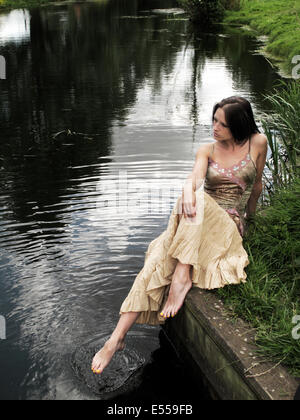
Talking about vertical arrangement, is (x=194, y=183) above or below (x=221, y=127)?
below

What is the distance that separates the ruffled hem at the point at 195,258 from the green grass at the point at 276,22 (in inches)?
250

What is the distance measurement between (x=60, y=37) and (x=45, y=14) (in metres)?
9.64

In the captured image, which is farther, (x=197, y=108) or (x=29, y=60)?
(x=29, y=60)

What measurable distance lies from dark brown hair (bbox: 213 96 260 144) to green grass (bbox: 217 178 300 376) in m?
0.57

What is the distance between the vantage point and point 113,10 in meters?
27.8

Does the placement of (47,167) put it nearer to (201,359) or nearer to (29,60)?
(201,359)

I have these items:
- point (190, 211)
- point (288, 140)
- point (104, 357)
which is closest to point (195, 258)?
point (190, 211)

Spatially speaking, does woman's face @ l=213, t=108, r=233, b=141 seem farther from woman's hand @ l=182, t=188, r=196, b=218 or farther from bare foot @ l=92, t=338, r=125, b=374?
bare foot @ l=92, t=338, r=125, b=374

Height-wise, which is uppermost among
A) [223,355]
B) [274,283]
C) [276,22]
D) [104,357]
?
[276,22]

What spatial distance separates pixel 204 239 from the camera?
305cm

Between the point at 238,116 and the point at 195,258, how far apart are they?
989mm

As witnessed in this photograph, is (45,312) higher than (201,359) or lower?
lower

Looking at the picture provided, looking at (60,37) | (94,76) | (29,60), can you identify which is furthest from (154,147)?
(60,37)

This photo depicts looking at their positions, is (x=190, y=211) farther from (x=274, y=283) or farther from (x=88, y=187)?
(x=88, y=187)
